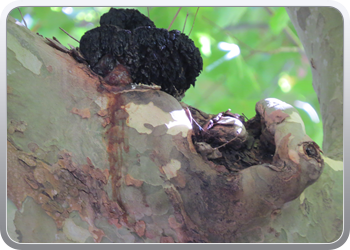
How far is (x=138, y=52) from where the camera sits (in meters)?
0.84

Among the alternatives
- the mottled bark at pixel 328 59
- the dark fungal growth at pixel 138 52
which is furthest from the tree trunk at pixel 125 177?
the mottled bark at pixel 328 59

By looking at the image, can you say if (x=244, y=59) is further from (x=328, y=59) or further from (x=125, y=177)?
(x=125, y=177)

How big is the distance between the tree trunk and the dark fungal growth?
0.11 metres

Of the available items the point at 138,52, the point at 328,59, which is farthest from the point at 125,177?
the point at 328,59

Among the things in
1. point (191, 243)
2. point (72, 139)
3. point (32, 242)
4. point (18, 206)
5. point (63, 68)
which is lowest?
point (191, 243)

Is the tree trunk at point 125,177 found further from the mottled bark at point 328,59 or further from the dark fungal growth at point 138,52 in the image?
the mottled bark at point 328,59

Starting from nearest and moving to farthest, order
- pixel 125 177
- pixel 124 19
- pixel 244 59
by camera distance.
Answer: pixel 125 177, pixel 124 19, pixel 244 59

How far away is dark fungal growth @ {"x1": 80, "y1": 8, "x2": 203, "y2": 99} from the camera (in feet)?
2.73

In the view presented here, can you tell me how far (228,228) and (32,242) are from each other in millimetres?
526

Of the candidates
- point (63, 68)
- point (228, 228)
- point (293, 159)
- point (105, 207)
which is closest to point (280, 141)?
point (293, 159)

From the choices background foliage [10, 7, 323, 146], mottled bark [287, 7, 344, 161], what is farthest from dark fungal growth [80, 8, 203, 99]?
mottled bark [287, 7, 344, 161]

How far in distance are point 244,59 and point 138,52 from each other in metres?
1.22

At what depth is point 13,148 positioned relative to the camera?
0.75m

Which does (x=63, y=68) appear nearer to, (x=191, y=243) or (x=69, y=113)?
(x=69, y=113)
